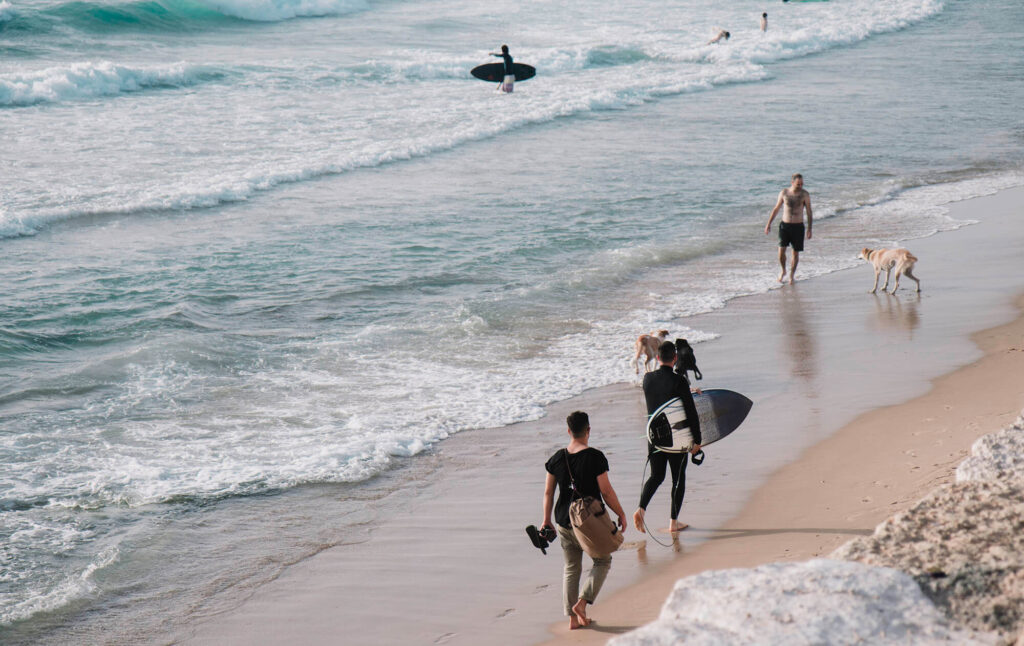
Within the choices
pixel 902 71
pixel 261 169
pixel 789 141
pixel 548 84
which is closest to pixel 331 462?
pixel 261 169

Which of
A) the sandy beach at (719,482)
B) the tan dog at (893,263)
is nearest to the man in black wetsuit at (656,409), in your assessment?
the sandy beach at (719,482)

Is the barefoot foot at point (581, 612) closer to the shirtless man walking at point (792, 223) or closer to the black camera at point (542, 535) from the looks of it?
the black camera at point (542, 535)

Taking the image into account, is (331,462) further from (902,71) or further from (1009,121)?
(902,71)

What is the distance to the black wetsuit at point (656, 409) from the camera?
6918 millimetres

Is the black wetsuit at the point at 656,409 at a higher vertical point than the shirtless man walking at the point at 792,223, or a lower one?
lower

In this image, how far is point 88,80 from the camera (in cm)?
2750

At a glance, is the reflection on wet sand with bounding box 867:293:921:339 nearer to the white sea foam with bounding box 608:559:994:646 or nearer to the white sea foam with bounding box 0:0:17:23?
the white sea foam with bounding box 608:559:994:646

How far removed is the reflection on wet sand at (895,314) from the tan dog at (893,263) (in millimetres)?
254

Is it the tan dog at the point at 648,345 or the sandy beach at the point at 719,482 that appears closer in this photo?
the sandy beach at the point at 719,482

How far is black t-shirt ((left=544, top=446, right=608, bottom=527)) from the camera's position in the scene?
562cm

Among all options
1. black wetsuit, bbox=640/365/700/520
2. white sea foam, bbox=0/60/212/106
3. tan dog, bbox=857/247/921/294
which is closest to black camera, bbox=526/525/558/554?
black wetsuit, bbox=640/365/700/520

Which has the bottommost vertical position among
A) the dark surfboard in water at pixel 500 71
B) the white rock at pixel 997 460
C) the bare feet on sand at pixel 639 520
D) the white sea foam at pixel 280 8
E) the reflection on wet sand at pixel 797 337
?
the bare feet on sand at pixel 639 520

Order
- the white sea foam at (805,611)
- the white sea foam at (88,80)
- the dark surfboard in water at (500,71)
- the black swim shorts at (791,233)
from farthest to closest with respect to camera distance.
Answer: the white sea foam at (88,80)
the dark surfboard in water at (500,71)
the black swim shorts at (791,233)
the white sea foam at (805,611)

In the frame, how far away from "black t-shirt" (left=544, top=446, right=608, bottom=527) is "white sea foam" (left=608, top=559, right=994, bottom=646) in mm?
1516
